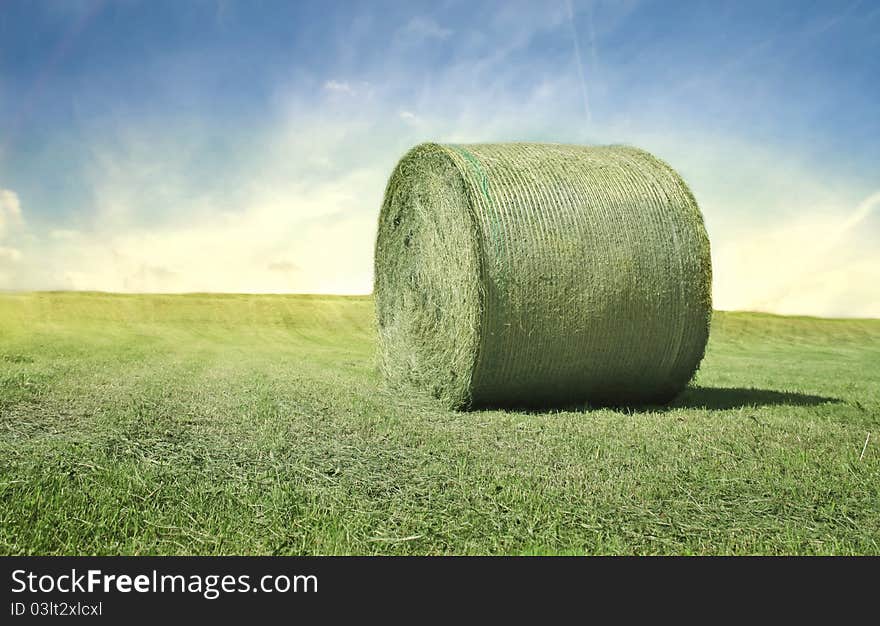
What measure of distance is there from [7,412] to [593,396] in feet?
16.3

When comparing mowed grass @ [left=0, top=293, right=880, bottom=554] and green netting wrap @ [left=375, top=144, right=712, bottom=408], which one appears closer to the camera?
mowed grass @ [left=0, top=293, right=880, bottom=554]

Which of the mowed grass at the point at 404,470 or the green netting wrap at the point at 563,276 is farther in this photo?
the green netting wrap at the point at 563,276

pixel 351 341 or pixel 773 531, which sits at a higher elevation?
pixel 351 341

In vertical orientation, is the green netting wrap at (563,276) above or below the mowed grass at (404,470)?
above

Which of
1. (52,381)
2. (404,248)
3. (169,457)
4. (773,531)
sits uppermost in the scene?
(404,248)

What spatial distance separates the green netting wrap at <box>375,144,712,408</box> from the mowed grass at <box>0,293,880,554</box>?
1.32ft

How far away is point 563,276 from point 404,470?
2.85 m

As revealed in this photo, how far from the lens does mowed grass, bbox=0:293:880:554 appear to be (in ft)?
10.7

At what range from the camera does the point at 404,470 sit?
4.42 m

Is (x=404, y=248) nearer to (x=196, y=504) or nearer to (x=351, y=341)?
(x=196, y=504)

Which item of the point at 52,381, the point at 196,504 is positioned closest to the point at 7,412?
the point at 52,381

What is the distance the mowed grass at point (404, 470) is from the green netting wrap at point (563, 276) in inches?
15.8

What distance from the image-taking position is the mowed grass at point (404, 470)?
327 centimetres

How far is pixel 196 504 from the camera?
12.0 feet
